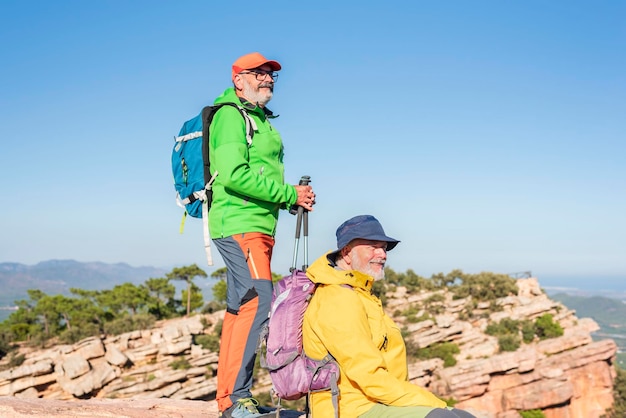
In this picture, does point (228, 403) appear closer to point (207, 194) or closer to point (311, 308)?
point (311, 308)

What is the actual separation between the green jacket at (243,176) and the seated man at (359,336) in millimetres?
833

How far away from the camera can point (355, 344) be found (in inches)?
120

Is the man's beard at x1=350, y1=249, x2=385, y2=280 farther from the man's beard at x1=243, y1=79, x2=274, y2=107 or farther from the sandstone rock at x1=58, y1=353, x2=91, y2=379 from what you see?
the sandstone rock at x1=58, y1=353, x2=91, y2=379

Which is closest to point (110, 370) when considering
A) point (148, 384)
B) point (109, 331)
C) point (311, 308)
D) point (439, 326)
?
point (148, 384)

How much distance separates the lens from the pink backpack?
3.21 m

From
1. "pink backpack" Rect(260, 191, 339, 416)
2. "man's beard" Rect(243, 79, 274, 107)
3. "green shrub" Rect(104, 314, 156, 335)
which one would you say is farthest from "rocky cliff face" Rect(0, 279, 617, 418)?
"pink backpack" Rect(260, 191, 339, 416)

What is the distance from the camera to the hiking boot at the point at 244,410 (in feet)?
12.9

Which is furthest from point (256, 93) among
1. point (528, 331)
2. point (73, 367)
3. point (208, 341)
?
point (528, 331)

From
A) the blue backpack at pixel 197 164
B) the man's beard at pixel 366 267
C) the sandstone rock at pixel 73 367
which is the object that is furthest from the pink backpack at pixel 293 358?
the sandstone rock at pixel 73 367

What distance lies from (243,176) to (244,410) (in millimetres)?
1783

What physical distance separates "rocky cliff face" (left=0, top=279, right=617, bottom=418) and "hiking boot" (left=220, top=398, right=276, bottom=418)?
1881 centimetres

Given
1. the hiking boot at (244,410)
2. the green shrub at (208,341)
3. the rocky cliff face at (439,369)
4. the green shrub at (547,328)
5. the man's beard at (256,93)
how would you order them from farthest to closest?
1. the green shrub at (547,328)
2. the green shrub at (208,341)
3. the rocky cliff face at (439,369)
4. the man's beard at (256,93)
5. the hiking boot at (244,410)

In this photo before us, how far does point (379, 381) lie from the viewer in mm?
3084

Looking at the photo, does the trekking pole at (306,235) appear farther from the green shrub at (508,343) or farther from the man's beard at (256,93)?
the green shrub at (508,343)
